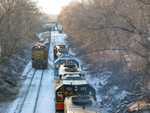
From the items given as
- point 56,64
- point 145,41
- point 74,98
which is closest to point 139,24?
point 145,41

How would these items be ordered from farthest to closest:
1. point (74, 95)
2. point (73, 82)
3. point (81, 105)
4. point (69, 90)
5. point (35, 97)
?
point (35, 97) < point (73, 82) < point (69, 90) < point (74, 95) < point (81, 105)

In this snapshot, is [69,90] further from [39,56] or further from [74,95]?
[39,56]

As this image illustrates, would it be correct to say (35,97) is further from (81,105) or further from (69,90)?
(81,105)

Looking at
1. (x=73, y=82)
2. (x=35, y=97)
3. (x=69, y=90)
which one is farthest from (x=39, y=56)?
(x=69, y=90)

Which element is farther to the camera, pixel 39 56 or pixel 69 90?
pixel 39 56

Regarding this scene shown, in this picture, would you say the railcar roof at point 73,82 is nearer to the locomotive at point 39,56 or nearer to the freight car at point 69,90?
the freight car at point 69,90

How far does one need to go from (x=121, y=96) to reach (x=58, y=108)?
5.07 m

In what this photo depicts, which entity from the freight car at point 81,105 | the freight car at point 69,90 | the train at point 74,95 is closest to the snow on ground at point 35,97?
the train at point 74,95

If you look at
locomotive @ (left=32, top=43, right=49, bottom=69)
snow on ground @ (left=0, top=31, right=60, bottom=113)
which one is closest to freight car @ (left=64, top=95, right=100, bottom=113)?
snow on ground @ (left=0, top=31, right=60, bottom=113)

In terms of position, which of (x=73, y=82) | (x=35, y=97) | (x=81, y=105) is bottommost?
(x=35, y=97)

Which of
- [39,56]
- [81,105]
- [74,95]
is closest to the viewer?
[81,105]

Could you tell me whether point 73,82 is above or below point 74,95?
above

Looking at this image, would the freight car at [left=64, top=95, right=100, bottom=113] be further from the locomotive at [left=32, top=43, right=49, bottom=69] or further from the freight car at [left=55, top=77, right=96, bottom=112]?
the locomotive at [left=32, top=43, right=49, bottom=69]

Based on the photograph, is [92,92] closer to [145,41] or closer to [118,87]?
[145,41]
